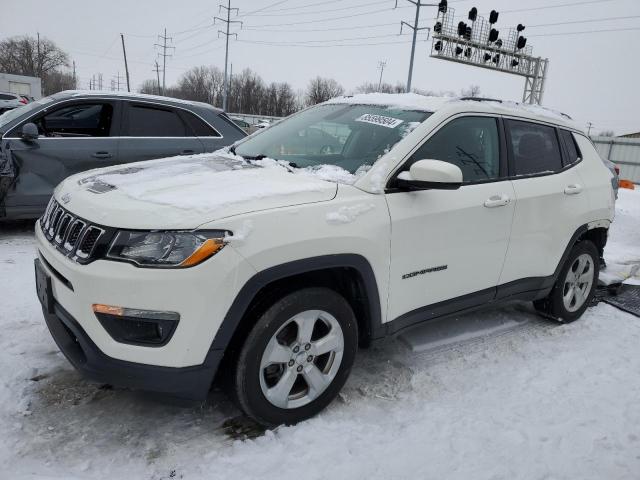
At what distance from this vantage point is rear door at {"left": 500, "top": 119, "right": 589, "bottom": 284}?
11.8 ft

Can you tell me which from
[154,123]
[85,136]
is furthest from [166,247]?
[154,123]

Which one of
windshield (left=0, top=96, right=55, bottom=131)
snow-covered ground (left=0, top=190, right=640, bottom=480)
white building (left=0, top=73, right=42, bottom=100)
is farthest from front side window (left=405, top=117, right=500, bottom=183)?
white building (left=0, top=73, right=42, bottom=100)

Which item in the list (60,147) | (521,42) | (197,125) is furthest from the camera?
(521,42)

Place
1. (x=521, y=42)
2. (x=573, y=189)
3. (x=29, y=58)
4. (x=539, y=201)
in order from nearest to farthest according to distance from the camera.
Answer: (x=539, y=201) < (x=573, y=189) < (x=521, y=42) < (x=29, y=58)

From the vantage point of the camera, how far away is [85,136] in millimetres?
6035

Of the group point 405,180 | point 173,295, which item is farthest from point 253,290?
point 405,180

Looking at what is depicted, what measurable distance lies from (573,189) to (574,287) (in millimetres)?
917

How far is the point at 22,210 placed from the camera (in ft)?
18.6

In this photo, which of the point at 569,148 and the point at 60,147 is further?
the point at 60,147

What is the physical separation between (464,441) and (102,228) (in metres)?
2.10

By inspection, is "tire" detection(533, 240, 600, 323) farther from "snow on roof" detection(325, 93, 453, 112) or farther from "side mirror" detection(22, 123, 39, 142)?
"side mirror" detection(22, 123, 39, 142)

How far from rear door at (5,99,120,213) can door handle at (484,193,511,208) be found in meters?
4.52

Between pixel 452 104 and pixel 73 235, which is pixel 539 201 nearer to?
pixel 452 104

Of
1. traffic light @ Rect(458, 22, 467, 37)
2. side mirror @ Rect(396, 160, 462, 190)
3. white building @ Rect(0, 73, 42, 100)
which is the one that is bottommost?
side mirror @ Rect(396, 160, 462, 190)
